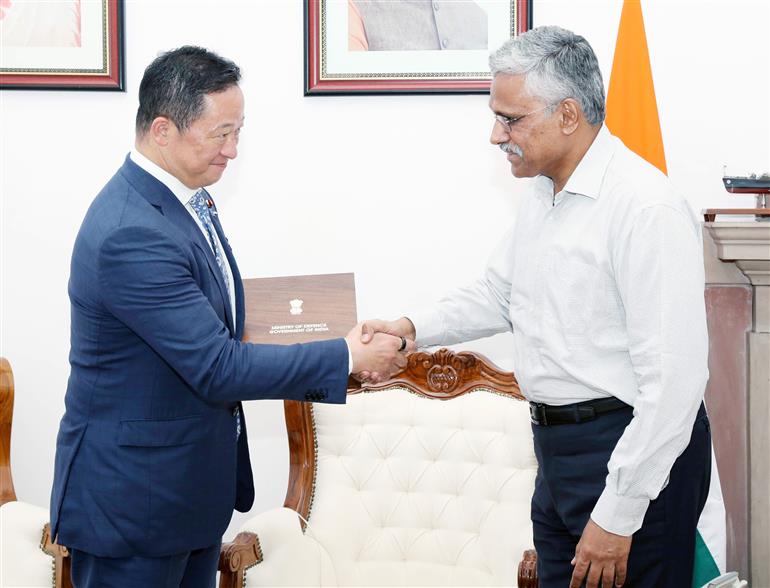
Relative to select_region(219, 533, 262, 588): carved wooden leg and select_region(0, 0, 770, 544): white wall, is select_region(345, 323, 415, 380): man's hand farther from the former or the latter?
select_region(0, 0, 770, 544): white wall

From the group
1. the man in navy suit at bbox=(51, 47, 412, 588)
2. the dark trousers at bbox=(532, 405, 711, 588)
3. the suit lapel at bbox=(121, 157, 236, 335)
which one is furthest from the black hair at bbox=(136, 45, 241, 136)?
the dark trousers at bbox=(532, 405, 711, 588)

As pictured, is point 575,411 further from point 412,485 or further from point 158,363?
point 412,485

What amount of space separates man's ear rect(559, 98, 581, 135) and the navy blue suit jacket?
849mm

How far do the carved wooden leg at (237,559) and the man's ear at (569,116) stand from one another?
1605 millimetres

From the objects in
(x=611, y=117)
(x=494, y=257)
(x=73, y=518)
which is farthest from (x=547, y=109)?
(x=73, y=518)

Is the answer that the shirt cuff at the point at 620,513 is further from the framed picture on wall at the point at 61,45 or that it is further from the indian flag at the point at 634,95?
the framed picture on wall at the point at 61,45

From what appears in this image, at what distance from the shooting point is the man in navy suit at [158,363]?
6.30ft

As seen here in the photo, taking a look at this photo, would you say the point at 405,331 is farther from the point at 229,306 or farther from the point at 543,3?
the point at 543,3

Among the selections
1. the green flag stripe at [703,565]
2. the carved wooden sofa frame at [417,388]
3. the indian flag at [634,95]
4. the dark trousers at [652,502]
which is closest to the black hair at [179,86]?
the dark trousers at [652,502]

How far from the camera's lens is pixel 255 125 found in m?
3.28

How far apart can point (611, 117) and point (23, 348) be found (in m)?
2.31

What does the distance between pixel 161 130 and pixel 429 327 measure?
92 centimetres

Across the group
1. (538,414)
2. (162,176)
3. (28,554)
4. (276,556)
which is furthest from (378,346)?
(28,554)

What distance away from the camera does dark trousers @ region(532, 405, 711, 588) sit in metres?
1.86
